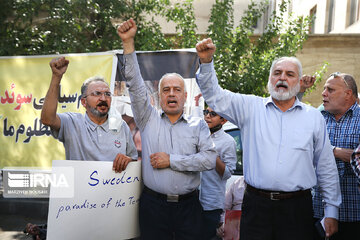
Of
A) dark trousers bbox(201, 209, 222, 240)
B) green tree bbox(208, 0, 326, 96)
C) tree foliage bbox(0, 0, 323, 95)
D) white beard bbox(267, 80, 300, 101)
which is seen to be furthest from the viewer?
green tree bbox(208, 0, 326, 96)

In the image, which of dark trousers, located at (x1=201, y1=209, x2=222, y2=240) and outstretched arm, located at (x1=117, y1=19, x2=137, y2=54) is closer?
outstretched arm, located at (x1=117, y1=19, x2=137, y2=54)

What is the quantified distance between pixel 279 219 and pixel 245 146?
22.5 inches

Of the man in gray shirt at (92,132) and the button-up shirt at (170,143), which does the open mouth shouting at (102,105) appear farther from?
the button-up shirt at (170,143)

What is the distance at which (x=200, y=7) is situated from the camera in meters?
19.2

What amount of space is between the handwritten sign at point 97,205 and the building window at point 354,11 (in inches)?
476

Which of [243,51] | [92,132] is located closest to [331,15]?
[243,51]

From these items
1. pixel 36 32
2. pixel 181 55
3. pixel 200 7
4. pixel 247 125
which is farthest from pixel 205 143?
pixel 200 7

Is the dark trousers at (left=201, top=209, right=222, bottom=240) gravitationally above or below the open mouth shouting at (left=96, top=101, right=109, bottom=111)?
below

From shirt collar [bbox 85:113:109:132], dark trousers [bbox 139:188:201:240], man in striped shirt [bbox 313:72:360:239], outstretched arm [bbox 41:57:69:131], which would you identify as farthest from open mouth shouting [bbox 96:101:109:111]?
man in striped shirt [bbox 313:72:360:239]

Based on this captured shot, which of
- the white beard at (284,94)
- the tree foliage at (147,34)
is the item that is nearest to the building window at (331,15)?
the tree foliage at (147,34)

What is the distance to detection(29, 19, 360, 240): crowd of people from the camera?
8.62ft

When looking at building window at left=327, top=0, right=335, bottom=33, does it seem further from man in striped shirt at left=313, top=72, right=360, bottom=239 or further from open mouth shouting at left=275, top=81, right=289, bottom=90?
open mouth shouting at left=275, top=81, right=289, bottom=90

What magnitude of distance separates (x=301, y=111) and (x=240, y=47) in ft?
15.0

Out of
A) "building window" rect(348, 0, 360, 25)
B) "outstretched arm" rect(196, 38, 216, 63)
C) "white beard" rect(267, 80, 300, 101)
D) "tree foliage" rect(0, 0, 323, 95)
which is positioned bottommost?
"white beard" rect(267, 80, 300, 101)
